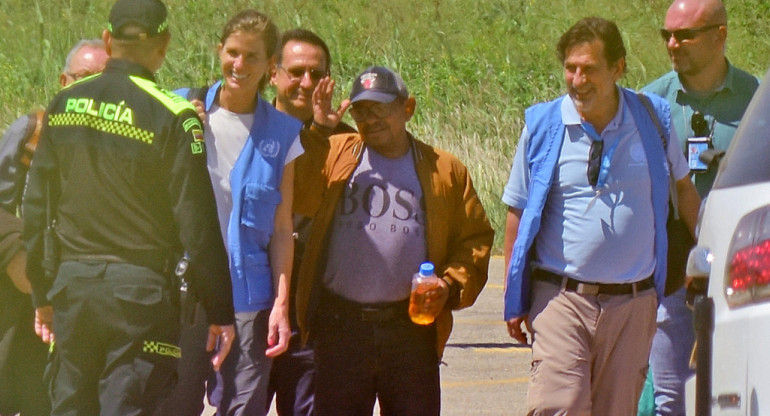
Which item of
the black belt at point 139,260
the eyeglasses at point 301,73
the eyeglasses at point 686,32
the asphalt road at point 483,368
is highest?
the eyeglasses at point 686,32

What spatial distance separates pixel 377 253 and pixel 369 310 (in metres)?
0.24

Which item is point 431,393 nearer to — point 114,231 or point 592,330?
point 592,330

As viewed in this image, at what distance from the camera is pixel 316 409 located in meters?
6.68

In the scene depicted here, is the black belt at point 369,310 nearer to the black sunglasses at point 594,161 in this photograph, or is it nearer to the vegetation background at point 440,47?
the black sunglasses at point 594,161

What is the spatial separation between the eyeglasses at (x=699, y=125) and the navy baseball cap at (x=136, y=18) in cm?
295

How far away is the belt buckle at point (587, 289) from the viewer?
6543 mm

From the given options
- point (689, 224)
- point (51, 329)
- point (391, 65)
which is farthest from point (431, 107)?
point (51, 329)

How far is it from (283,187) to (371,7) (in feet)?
70.2

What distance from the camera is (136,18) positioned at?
553cm

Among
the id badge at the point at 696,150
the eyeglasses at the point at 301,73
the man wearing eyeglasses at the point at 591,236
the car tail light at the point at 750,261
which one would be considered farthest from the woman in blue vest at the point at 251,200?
the car tail light at the point at 750,261

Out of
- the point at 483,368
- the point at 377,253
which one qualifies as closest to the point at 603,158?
the point at 377,253

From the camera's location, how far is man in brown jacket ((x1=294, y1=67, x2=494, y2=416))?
21.4 ft

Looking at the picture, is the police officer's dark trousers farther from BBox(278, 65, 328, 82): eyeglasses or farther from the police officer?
BBox(278, 65, 328, 82): eyeglasses

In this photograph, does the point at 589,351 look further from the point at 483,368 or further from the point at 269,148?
the point at 483,368
